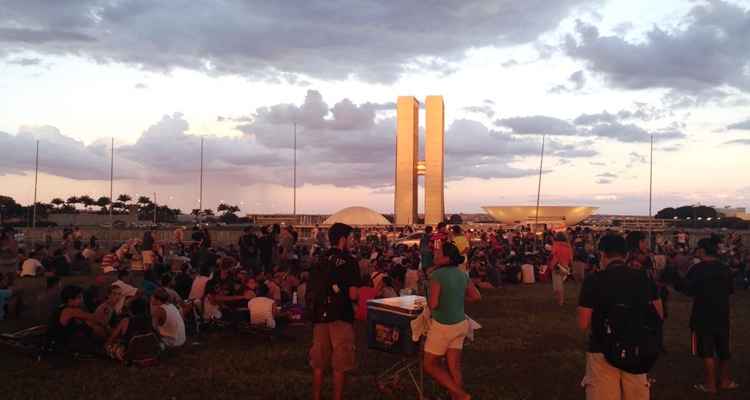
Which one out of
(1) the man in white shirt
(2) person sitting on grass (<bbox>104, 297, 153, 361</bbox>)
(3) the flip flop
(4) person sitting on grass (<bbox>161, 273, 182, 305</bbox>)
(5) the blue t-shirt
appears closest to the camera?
(3) the flip flop

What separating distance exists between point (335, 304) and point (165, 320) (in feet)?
12.8

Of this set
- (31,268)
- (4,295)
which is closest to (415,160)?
(31,268)

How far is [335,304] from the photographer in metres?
5.36

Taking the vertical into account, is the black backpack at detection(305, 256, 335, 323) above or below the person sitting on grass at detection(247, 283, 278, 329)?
above

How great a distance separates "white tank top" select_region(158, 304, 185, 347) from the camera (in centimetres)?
828

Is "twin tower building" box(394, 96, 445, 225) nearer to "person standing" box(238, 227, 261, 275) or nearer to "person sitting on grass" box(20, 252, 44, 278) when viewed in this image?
"person sitting on grass" box(20, 252, 44, 278)

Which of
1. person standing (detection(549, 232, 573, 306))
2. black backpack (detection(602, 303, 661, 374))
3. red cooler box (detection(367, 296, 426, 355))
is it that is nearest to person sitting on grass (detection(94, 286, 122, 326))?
red cooler box (detection(367, 296, 426, 355))

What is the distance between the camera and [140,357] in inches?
292

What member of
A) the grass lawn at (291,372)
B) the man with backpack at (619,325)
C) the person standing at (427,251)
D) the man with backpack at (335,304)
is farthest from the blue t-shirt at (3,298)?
the man with backpack at (619,325)

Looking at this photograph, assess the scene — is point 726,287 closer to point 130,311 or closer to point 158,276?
point 130,311

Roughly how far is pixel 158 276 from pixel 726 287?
8.71 metres

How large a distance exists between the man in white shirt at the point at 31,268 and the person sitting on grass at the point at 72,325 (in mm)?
10782

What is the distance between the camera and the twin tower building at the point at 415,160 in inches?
2071

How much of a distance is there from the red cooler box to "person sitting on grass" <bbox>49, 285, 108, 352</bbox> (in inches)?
157
